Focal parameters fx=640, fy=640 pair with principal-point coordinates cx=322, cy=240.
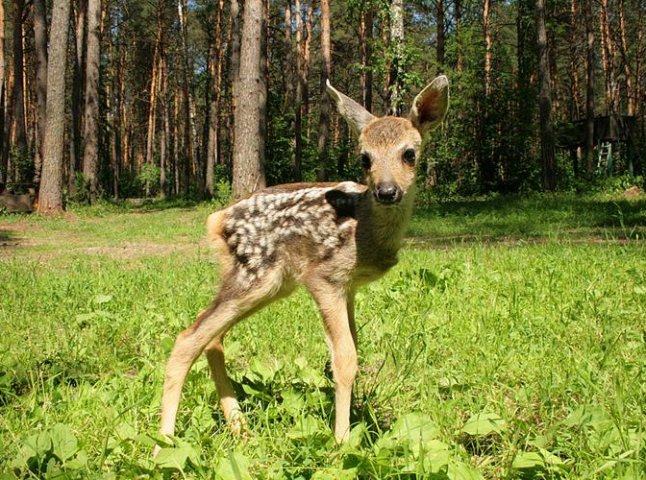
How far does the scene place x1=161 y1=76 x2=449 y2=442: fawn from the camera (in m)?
3.30

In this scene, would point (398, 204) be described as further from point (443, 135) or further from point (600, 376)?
point (443, 135)

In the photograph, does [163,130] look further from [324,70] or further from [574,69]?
[574,69]

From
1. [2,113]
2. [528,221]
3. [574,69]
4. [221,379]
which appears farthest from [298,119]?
[221,379]

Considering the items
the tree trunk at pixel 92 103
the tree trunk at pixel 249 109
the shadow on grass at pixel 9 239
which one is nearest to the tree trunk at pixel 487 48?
the tree trunk at pixel 249 109

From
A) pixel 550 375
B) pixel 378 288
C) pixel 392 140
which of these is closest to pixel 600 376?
pixel 550 375

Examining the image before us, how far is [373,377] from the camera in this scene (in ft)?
13.3

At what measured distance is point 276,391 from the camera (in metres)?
3.76

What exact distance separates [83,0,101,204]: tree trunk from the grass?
58.5ft

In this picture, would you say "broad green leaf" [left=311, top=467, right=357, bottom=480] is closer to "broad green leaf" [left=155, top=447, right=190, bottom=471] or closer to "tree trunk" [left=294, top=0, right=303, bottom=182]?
"broad green leaf" [left=155, top=447, right=190, bottom=471]

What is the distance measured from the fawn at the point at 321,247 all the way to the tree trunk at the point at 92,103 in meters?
22.0

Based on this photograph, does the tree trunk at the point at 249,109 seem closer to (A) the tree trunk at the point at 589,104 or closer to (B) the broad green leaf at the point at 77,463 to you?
(B) the broad green leaf at the point at 77,463

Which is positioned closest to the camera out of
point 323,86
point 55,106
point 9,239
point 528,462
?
point 528,462

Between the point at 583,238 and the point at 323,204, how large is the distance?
8.28 meters

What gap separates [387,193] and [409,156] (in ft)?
1.50
